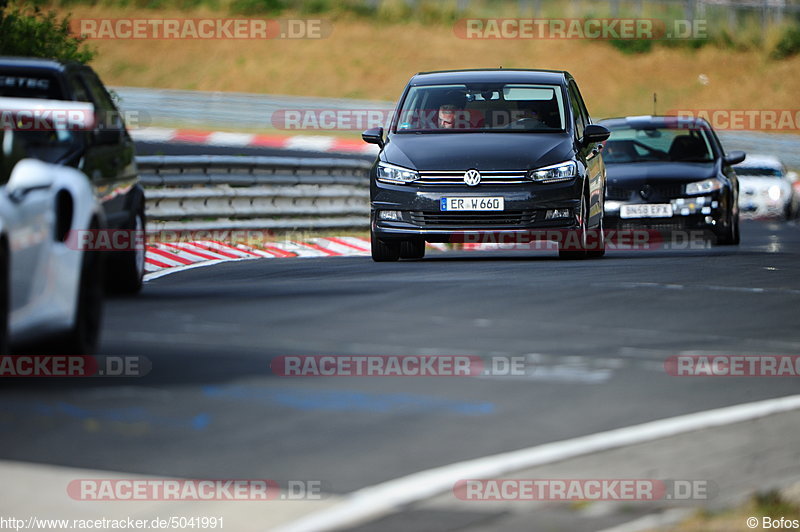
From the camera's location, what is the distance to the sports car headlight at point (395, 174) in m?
15.4

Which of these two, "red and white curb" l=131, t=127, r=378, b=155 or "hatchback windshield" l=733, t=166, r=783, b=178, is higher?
"red and white curb" l=131, t=127, r=378, b=155

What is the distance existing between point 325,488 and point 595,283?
24.2ft

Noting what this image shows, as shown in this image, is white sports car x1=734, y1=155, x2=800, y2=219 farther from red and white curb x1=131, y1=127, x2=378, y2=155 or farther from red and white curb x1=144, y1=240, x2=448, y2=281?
red and white curb x1=144, y1=240, x2=448, y2=281

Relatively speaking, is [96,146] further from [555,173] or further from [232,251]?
[232,251]

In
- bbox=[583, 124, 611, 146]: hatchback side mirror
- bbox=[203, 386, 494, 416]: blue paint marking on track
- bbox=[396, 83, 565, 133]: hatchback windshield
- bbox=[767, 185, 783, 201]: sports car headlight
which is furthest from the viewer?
bbox=[767, 185, 783, 201]: sports car headlight

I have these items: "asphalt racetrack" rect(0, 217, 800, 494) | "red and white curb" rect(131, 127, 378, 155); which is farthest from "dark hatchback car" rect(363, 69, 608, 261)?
"red and white curb" rect(131, 127, 378, 155)

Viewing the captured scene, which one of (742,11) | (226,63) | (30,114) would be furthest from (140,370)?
(742,11)

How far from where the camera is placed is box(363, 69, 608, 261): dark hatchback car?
50.2ft

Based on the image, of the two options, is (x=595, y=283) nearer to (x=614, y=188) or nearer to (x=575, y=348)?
(x=575, y=348)

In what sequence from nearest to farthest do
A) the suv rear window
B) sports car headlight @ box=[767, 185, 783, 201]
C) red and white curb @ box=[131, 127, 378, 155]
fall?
the suv rear window, sports car headlight @ box=[767, 185, 783, 201], red and white curb @ box=[131, 127, 378, 155]

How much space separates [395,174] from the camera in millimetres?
15516

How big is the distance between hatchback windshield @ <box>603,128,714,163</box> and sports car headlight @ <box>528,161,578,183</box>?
4.86m

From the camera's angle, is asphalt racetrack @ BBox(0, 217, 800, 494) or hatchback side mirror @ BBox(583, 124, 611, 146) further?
hatchback side mirror @ BBox(583, 124, 611, 146)

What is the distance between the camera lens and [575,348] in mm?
9086
